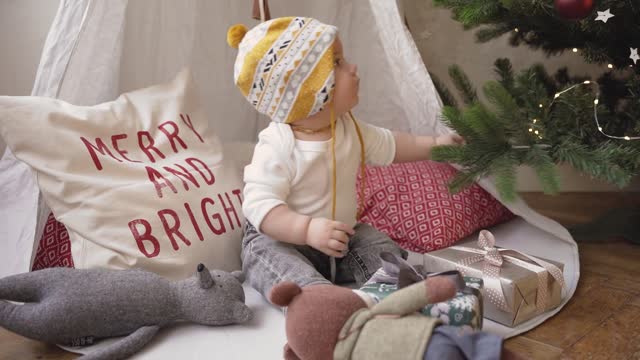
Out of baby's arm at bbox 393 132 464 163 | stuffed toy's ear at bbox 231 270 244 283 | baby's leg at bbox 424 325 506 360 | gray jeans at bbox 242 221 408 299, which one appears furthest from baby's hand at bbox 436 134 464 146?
baby's leg at bbox 424 325 506 360

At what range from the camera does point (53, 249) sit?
3.84 feet

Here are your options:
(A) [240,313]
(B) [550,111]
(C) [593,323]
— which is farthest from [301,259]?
(B) [550,111]

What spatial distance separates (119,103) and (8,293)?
462 mm

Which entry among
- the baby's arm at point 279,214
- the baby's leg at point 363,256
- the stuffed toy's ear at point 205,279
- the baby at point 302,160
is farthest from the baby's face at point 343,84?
the stuffed toy's ear at point 205,279

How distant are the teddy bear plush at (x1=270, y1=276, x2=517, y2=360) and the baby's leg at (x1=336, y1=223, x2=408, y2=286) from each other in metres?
0.31

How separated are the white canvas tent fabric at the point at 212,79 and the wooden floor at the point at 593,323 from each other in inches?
1.2

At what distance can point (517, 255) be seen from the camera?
108 centimetres

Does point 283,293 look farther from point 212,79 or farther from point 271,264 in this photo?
point 212,79

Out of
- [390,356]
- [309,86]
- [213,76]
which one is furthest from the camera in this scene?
[213,76]

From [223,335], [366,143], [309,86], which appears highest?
[309,86]

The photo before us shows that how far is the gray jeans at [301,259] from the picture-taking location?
105cm

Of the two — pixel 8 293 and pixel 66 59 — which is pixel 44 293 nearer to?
pixel 8 293

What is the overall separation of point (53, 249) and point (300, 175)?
0.51 metres

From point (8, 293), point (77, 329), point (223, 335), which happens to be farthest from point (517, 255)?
point (8, 293)
